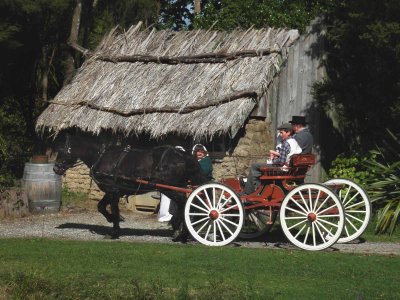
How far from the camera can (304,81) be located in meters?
21.4

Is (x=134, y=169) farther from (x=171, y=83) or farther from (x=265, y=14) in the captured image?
(x=265, y=14)

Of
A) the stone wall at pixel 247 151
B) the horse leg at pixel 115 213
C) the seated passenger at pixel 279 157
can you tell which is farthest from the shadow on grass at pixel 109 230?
the seated passenger at pixel 279 157

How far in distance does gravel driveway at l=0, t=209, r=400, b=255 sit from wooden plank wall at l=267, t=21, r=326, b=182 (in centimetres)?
399

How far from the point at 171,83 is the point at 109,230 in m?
5.07

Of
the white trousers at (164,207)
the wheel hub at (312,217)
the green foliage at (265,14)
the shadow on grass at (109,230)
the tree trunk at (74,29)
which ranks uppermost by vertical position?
the green foliage at (265,14)

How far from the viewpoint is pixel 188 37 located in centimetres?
2341

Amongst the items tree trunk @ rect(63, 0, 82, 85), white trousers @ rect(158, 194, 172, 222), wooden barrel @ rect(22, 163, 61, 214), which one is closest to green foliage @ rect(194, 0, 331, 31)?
tree trunk @ rect(63, 0, 82, 85)

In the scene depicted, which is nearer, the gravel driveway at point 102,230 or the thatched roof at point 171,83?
the gravel driveway at point 102,230

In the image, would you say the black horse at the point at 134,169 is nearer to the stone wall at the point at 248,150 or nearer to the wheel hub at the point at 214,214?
the wheel hub at the point at 214,214

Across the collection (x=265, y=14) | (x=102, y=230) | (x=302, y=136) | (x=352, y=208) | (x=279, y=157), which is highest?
(x=265, y=14)

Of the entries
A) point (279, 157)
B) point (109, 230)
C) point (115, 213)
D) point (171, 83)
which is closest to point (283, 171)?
point (279, 157)

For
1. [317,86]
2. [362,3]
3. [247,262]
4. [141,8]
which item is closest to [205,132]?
[317,86]

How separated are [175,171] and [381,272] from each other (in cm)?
492

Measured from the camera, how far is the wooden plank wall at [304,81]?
21.1m
